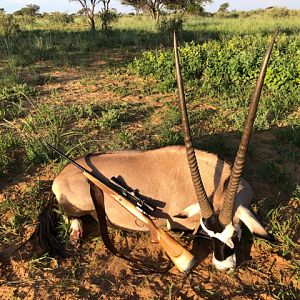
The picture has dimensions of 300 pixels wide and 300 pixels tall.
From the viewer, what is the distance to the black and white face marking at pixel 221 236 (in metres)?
2.80

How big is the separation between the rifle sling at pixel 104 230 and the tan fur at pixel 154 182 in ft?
0.54

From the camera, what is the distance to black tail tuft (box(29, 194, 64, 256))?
133 inches

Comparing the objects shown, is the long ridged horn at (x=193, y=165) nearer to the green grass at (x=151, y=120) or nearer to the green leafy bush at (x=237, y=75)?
the green grass at (x=151, y=120)

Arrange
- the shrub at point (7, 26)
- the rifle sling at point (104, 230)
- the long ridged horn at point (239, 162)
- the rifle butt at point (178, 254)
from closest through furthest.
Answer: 1. the long ridged horn at point (239, 162)
2. the rifle butt at point (178, 254)
3. the rifle sling at point (104, 230)
4. the shrub at point (7, 26)

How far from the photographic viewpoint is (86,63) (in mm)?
9516

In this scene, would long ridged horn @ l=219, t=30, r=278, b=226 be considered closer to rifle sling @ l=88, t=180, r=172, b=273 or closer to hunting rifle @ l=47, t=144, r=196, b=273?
hunting rifle @ l=47, t=144, r=196, b=273

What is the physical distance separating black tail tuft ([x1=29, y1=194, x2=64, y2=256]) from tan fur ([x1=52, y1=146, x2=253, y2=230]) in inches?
5.8

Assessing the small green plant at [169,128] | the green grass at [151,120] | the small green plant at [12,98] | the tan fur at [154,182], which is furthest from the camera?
the small green plant at [12,98]

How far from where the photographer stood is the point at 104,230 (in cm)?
329

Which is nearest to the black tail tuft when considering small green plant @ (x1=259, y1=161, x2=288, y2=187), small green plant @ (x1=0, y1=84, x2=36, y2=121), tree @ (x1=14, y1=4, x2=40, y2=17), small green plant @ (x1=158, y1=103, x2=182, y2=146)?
small green plant @ (x1=158, y1=103, x2=182, y2=146)

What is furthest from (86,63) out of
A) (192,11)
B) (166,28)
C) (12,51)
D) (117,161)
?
(192,11)

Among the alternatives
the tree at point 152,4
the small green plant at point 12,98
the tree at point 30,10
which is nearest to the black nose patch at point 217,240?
the small green plant at point 12,98

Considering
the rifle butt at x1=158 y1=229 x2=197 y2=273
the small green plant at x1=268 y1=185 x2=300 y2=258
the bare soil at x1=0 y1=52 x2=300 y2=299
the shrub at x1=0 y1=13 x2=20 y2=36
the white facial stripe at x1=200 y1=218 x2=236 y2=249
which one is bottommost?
the bare soil at x1=0 y1=52 x2=300 y2=299

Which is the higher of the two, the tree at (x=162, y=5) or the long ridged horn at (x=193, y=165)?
the tree at (x=162, y=5)
